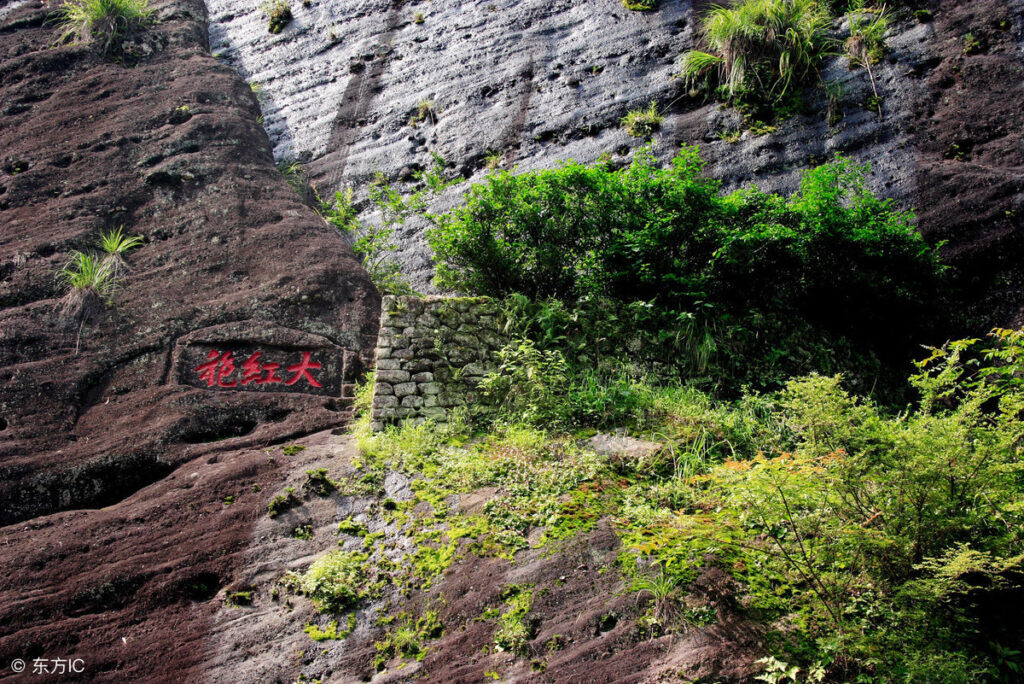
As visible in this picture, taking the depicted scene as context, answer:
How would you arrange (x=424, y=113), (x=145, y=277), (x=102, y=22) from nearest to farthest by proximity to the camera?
(x=145, y=277) → (x=424, y=113) → (x=102, y=22)

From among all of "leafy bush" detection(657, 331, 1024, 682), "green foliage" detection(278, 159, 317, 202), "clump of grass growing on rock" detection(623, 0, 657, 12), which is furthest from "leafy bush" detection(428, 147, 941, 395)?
"clump of grass growing on rock" detection(623, 0, 657, 12)

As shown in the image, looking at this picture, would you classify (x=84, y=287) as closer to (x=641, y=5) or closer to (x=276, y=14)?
(x=641, y=5)

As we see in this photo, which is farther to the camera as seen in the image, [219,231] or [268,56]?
[268,56]

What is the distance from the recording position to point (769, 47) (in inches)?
376

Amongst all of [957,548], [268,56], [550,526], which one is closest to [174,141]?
[268,56]

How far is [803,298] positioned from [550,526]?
4.28 meters

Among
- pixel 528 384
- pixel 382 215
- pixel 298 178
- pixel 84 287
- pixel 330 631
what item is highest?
pixel 298 178

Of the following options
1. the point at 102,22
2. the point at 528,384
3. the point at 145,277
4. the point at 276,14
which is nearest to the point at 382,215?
the point at 145,277

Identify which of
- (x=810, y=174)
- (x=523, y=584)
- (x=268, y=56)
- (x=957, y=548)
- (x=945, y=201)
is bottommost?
(x=523, y=584)

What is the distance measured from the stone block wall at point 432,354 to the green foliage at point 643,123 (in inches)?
158

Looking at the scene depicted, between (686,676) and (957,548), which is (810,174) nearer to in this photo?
(957,548)

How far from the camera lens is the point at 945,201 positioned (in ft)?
25.0

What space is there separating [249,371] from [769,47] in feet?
26.3

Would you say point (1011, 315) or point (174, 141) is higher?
point (174, 141)
